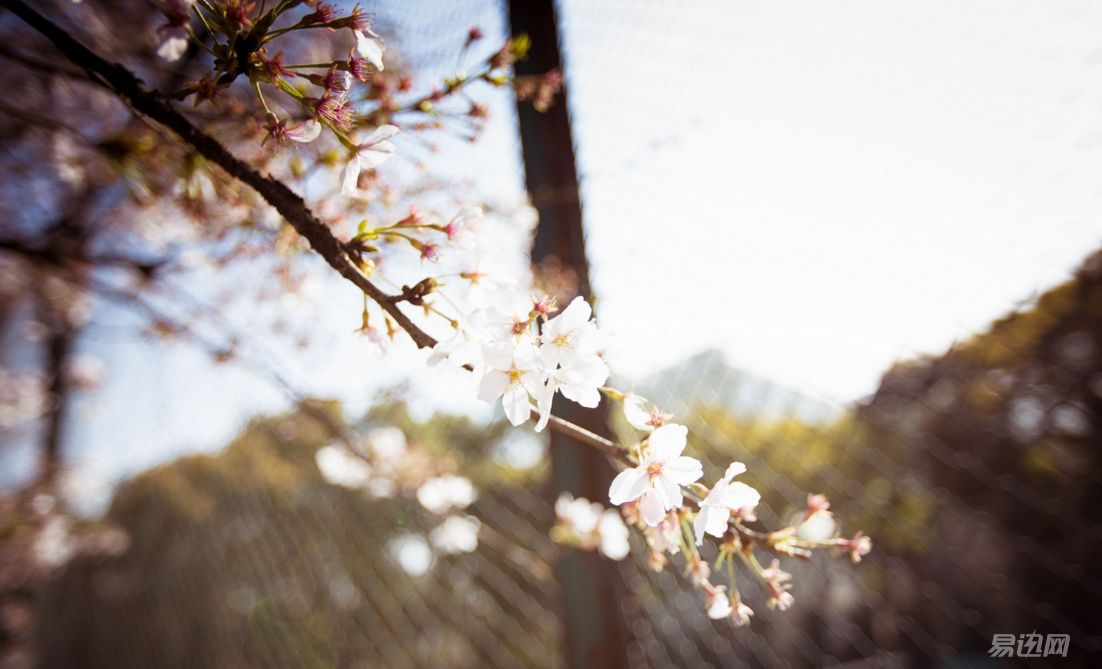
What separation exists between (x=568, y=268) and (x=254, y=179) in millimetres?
728

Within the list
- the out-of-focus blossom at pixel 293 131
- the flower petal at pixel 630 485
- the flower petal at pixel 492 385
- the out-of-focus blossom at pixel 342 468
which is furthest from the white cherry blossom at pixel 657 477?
the out-of-focus blossom at pixel 342 468

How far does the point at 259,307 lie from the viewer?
147 cm

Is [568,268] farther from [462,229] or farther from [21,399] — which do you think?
[21,399]

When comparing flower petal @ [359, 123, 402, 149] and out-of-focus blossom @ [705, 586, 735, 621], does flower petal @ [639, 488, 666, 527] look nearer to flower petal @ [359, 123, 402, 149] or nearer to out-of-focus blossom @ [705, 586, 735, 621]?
out-of-focus blossom @ [705, 586, 735, 621]

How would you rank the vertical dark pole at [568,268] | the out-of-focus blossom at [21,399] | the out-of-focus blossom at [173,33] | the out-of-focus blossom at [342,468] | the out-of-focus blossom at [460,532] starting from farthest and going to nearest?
the out-of-focus blossom at [21,399] < the out-of-focus blossom at [342,468] < the out-of-focus blossom at [460,532] < the vertical dark pole at [568,268] < the out-of-focus blossom at [173,33]

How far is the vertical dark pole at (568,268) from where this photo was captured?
971mm

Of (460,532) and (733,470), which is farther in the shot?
(460,532)

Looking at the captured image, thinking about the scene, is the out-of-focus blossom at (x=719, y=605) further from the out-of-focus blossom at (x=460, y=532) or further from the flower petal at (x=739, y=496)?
the out-of-focus blossom at (x=460, y=532)

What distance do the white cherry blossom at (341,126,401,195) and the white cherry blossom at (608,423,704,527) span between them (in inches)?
11.6

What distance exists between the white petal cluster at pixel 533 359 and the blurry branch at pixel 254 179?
0.03 meters

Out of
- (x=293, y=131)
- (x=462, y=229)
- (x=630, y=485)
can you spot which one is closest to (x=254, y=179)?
(x=293, y=131)

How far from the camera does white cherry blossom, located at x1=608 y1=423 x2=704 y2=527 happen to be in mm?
347

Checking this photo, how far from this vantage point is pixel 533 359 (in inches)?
12.6

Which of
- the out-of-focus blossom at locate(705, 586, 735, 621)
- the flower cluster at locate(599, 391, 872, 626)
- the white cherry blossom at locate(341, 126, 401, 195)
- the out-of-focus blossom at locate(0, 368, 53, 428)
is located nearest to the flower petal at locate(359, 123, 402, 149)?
the white cherry blossom at locate(341, 126, 401, 195)
